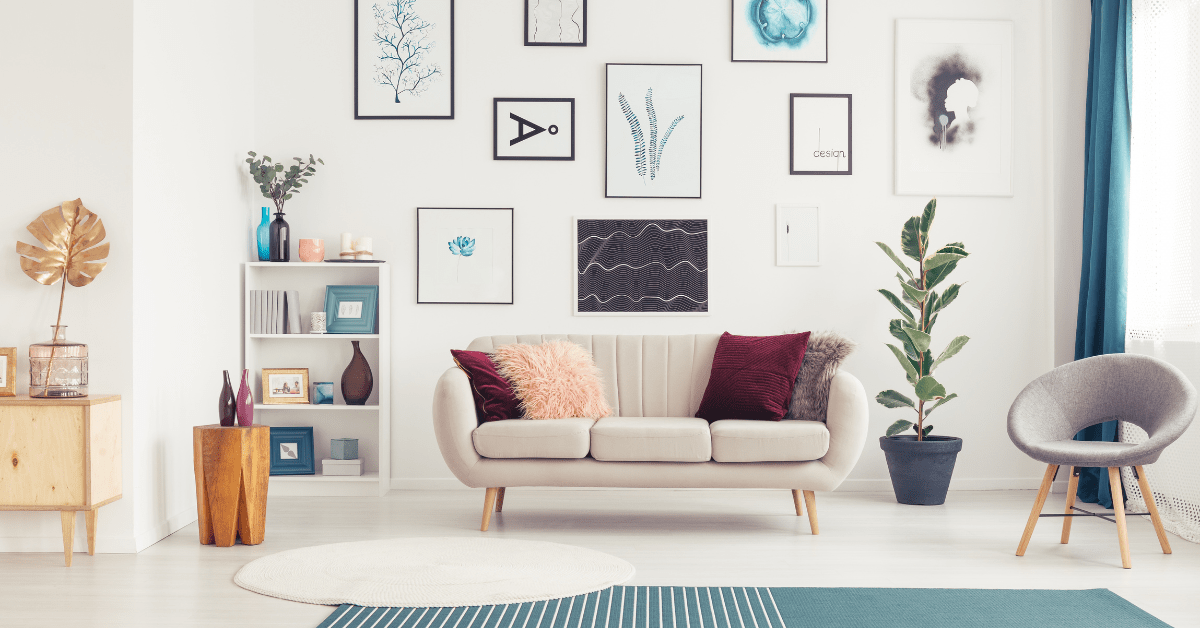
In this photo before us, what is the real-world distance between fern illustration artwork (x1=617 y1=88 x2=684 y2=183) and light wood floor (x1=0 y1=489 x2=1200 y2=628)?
67.0 inches

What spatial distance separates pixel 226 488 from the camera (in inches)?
128

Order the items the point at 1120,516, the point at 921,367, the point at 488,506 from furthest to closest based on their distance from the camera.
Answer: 1. the point at 921,367
2. the point at 488,506
3. the point at 1120,516

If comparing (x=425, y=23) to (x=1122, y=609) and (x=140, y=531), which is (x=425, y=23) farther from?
(x=1122, y=609)

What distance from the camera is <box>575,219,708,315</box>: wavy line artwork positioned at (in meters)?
4.54

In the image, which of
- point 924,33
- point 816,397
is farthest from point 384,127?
point 924,33

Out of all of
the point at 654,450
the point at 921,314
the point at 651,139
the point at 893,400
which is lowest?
the point at 654,450

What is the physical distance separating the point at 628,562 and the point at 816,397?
3.72 feet

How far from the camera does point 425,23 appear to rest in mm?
4555

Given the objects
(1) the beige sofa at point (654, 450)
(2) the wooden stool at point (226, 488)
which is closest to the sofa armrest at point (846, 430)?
(1) the beige sofa at point (654, 450)

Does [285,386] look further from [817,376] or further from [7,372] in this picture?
[817,376]

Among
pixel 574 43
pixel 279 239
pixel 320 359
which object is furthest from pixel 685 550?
pixel 574 43

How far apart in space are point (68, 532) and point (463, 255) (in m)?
2.20

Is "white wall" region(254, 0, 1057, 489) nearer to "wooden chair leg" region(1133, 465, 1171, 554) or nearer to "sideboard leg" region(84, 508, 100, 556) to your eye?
"wooden chair leg" region(1133, 465, 1171, 554)

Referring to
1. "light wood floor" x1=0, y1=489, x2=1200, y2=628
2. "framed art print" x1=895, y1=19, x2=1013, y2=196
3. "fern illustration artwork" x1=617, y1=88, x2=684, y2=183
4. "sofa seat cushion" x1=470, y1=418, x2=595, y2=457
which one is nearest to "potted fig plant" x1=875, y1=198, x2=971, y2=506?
"light wood floor" x1=0, y1=489, x2=1200, y2=628
